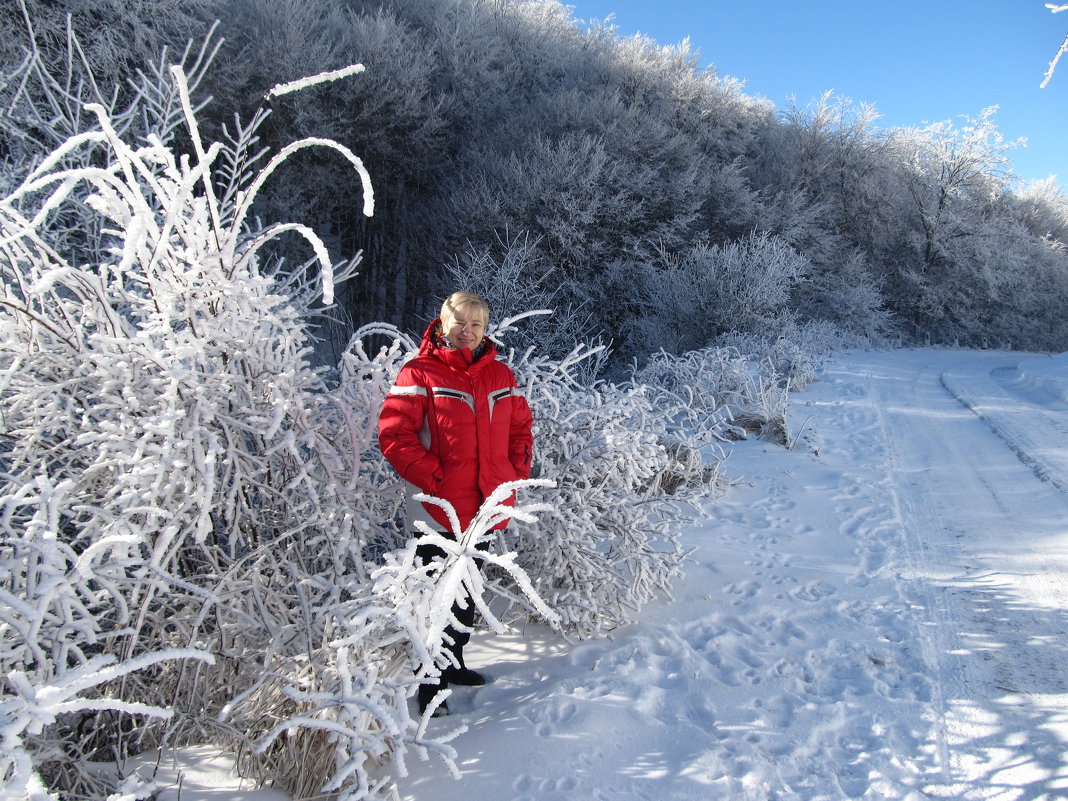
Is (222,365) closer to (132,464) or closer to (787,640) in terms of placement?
(132,464)

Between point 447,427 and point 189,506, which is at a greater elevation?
point 447,427

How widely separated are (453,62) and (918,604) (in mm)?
16525

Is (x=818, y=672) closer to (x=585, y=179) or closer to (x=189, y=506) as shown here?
(x=189, y=506)

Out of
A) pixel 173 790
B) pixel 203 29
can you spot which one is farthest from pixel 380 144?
pixel 173 790

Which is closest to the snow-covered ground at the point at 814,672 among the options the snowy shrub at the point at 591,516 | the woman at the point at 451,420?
the snowy shrub at the point at 591,516

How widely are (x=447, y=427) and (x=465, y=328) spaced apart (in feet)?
1.33

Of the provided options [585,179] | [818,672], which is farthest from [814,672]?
[585,179]

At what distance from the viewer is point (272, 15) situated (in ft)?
44.3

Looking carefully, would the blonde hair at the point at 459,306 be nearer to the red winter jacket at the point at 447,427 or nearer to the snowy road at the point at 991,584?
the red winter jacket at the point at 447,427

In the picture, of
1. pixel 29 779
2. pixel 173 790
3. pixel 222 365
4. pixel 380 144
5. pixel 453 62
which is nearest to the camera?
pixel 29 779

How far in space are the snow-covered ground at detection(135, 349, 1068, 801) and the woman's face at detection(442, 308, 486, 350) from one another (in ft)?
4.84

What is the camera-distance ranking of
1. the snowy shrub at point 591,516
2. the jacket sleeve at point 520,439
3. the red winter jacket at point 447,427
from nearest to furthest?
1. the red winter jacket at point 447,427
2. the jacket sleeve at point 520,439
3. the snowy shrub at point 591,516

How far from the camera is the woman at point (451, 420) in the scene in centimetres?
250

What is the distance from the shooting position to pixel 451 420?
2.56 m
